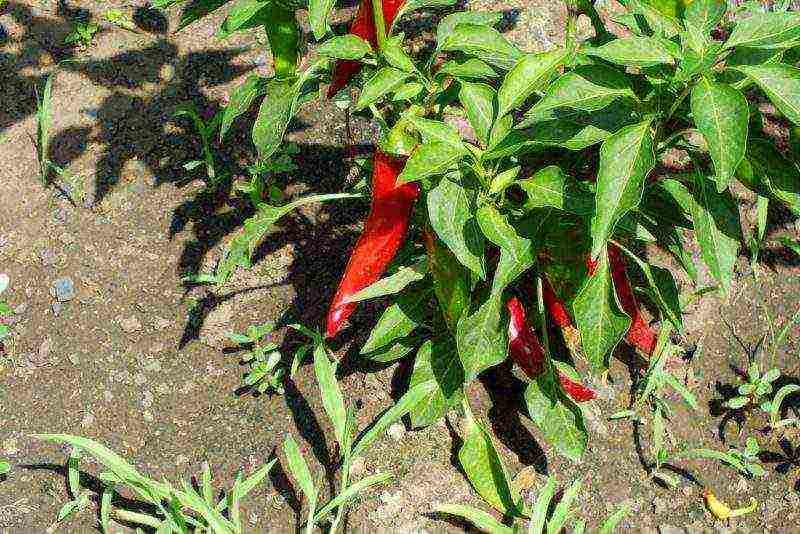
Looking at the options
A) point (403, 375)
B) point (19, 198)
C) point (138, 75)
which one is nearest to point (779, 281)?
point (403, 375)

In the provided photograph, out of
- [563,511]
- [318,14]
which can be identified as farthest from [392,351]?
[318,14]

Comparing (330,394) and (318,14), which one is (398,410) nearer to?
(330,394)

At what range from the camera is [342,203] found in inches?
103

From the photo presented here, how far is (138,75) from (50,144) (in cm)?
38

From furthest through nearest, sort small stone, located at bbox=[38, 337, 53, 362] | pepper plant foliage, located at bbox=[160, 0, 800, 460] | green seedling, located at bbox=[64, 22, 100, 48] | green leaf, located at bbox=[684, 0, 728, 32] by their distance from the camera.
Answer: green seedling, located at bbox=[64, 22, 100, 48] < small stone, located at bbox=[38, 337, 53, 362] < green leaf, located at bbox=[684, 0, 728, 32] < pepper plant foliage, located at bbox=[160, 0, 800, 460]

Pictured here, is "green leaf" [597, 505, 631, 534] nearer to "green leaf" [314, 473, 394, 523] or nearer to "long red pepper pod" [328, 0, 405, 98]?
"green leaf" [314, 473, 394, 523]

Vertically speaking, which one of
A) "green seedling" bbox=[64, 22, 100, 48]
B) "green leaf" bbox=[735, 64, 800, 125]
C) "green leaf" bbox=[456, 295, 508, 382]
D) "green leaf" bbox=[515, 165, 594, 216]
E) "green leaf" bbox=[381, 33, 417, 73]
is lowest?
"green leaf" bbox=[456, 295, 508, 382]

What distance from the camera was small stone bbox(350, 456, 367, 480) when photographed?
2.20 meters

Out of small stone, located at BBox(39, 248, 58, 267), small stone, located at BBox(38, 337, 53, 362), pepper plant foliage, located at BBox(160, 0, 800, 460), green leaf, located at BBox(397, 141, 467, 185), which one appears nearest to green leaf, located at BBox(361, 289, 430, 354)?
pepper plant foliage, located at BBox(160, 0, 800, 460)

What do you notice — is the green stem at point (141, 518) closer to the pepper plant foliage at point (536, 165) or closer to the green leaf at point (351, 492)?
the green leaf at point (351, 492)

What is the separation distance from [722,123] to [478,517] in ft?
3.69

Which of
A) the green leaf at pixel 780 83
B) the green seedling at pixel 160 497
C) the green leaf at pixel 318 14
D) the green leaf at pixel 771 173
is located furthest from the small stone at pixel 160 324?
the green leaf at pixel 780 83

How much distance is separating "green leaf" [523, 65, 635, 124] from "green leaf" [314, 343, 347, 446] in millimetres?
833

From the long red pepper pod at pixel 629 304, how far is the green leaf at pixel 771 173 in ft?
1.17
